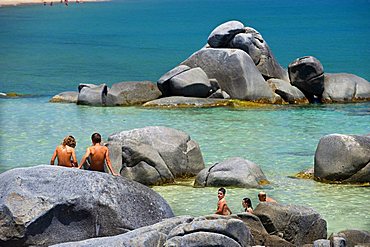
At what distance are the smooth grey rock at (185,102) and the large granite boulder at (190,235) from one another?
24301 mm

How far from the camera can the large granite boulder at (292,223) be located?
19391 mm

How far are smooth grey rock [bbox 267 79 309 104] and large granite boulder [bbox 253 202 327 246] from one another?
22.4m

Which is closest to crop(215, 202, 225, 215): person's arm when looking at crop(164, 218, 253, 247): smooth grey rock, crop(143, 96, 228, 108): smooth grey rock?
crop(164, 218, 253, 247): smooth grey rock

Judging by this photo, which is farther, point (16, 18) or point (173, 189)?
point (16, 18)

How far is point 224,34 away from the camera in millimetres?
42750

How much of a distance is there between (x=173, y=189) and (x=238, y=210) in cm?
281

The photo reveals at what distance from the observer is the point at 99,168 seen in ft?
72.6

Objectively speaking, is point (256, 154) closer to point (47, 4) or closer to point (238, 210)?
point (238, 210)

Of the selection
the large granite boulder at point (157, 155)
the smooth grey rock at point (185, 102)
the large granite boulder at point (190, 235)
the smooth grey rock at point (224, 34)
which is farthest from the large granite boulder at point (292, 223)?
the smooth grey rock at point (224, 34)

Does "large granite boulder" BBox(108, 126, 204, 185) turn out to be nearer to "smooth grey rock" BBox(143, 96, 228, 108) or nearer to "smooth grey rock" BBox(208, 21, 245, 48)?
"smooth grey rock" BBox(143, 96, 228, 108)

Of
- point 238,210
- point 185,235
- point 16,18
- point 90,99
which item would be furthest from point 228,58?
point 16,18

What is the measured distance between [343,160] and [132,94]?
16736 mm

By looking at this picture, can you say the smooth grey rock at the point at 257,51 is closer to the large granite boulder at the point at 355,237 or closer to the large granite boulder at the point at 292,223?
the large granite boulder at the point at 292,223

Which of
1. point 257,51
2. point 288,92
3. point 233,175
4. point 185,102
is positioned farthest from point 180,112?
point 233,175
